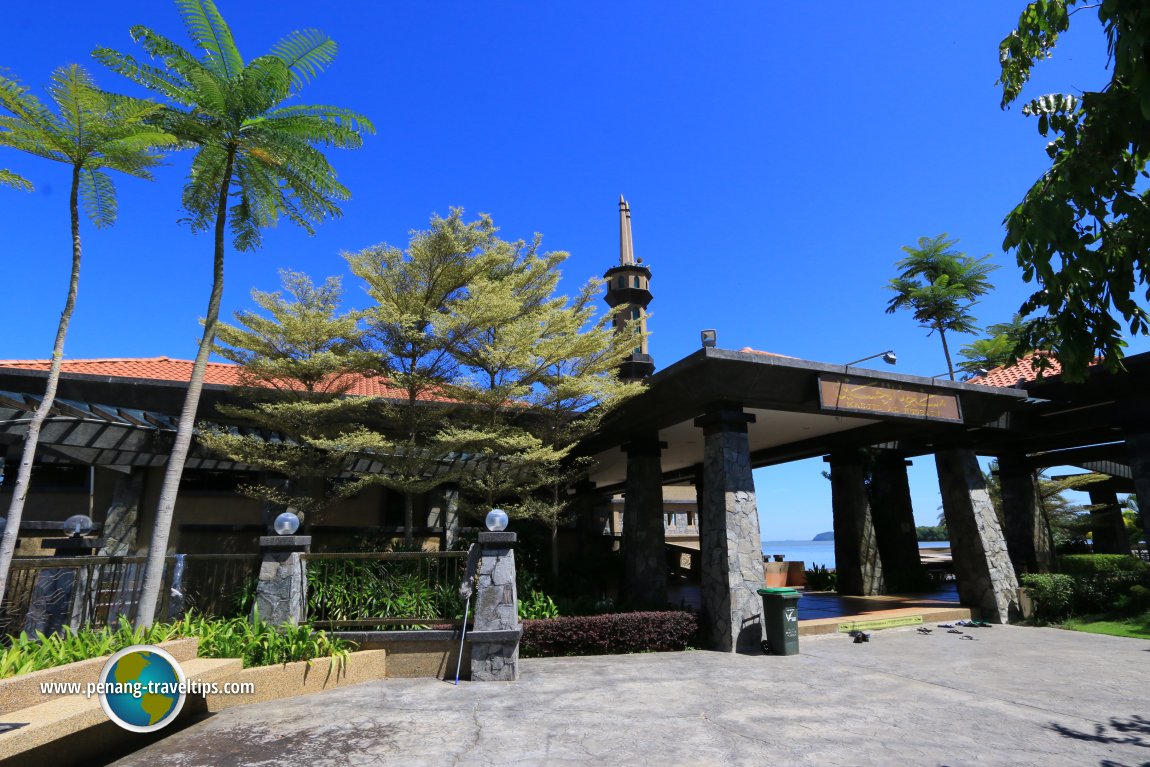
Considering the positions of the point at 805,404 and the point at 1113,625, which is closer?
the point at 805,404

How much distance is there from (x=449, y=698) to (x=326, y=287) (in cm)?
950

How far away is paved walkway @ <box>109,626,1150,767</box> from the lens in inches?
218

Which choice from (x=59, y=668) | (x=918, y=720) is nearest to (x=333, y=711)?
(x=59, y=668)

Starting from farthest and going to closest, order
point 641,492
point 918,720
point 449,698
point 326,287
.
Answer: point 641,492
point 326,287
point 449,698
point 918,720

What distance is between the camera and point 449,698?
25.4 feet

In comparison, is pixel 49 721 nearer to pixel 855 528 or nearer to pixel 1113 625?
pixel 1113 625

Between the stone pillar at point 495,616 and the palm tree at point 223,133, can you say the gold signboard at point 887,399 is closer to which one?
the stone pillar at point 495,616

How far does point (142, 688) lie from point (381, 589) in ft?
15.9

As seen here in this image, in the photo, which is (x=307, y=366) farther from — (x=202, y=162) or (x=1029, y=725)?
(x=1029, y=725)

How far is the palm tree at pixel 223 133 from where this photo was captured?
945cm

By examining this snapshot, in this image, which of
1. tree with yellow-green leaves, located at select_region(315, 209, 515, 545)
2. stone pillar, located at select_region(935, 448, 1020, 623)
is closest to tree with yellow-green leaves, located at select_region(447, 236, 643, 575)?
tree with yellow-green leaves, located at select_region(315, 209, 515, 545)

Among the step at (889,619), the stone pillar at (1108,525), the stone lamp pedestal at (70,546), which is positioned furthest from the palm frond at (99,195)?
the stone pillar at (1108,525)

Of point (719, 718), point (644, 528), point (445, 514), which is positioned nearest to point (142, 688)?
point (719, 718)

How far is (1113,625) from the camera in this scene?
13.1m
